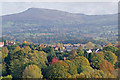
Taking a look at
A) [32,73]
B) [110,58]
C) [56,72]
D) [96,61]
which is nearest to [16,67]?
[32,73]

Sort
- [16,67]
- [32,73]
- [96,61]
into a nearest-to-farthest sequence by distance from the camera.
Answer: [32,73], [16,67], [96,61]

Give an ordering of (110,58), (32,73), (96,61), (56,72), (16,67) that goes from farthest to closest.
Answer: (110,58), (96,61), (16,67), (56,72), (32,73)

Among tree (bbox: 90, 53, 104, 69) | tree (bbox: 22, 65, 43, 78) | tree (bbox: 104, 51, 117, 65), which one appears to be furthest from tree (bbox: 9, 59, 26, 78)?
tree (bbox: 104, 51, 117, 65)

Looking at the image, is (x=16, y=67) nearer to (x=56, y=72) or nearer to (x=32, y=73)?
(x=32, y=73)

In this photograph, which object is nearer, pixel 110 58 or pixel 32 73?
pixel 32 73

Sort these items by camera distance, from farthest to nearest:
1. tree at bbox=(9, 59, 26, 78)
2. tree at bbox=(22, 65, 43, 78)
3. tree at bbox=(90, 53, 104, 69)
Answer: tree at bbox=(90, 53, 104, 69) → tree at bbox=(9, 59, 26, 78) → tree at bbox=(22, 65, 43, 78)

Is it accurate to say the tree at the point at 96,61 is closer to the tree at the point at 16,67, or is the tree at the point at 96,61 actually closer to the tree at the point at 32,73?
the tree at the point at 16,67

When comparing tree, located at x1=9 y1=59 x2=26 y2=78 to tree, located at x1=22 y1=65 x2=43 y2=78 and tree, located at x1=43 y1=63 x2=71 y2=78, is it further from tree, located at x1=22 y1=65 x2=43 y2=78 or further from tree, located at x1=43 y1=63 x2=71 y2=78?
tree, located at x1=43 y1=63 x2=71 y2=78

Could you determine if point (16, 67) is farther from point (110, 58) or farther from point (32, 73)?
point (110, 58)

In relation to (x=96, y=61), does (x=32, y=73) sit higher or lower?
lower

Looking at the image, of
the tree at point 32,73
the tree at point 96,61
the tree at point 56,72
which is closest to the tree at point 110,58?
the tree at point 96,61

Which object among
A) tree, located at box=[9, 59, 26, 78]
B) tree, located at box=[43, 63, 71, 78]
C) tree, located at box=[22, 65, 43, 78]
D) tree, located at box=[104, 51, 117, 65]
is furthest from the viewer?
tree, located at box=[104, 51, 117, 65]

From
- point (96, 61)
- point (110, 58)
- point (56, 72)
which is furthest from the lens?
point (110, 58)

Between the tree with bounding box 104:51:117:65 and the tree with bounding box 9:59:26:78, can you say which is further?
the tree with bounding box 104:51:117:65
